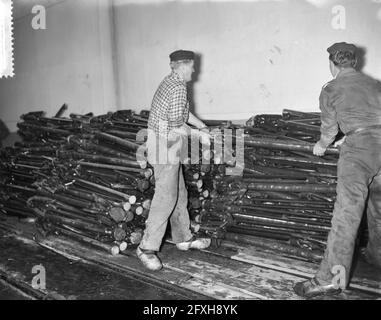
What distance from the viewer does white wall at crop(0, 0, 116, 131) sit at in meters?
7.94

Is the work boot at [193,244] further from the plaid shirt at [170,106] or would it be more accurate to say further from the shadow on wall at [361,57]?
the shadow on wall at [361,57]

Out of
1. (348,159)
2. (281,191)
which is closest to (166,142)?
(281,191)

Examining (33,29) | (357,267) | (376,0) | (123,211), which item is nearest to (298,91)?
(376,0)

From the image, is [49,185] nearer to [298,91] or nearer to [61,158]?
[61,158]

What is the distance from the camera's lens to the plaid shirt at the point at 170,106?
406 centimetres

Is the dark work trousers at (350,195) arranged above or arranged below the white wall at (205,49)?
below

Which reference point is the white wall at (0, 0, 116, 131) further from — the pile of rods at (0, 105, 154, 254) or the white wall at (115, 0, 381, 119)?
the pile of rods at (0, 105, 154, 254)

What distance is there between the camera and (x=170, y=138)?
4.19m

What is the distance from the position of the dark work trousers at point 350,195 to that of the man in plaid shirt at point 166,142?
5.59ft

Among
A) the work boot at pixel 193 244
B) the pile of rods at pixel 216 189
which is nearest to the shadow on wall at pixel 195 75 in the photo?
the pile of rods at pixel 216 189

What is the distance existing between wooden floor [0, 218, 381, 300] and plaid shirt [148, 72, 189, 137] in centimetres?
151

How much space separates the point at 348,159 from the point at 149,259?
2316 mm
